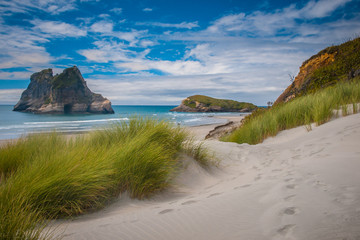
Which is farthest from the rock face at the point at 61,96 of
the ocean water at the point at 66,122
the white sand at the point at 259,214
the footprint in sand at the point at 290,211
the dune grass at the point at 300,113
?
the footprint in sand at the point at 290,211

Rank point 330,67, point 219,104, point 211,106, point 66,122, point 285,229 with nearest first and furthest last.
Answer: point 285,229, point 330,67, point 66,122, point 211,106, point 219,104

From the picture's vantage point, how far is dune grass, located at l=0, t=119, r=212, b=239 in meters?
1.71

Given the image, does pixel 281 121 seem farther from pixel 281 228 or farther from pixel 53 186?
pixel 53 186

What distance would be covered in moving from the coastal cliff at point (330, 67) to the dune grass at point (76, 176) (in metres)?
10.9

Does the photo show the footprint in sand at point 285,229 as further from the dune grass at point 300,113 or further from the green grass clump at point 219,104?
the green grass clump at point 219,104

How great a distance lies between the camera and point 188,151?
4.20 metres

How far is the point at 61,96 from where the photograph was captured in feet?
214

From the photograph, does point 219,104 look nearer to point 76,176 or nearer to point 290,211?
point 76,176

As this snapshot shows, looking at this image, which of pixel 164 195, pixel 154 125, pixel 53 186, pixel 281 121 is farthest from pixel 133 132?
pixel 281 121

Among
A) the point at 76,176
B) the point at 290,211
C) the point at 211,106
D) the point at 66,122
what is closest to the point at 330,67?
the point at 290,211

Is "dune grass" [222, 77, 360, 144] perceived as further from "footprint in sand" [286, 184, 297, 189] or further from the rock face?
the rock face

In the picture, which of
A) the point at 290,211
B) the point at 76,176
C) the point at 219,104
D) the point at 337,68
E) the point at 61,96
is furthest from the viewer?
the point at 219,104

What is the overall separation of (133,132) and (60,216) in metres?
2.12

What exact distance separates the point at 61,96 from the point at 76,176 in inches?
2917
